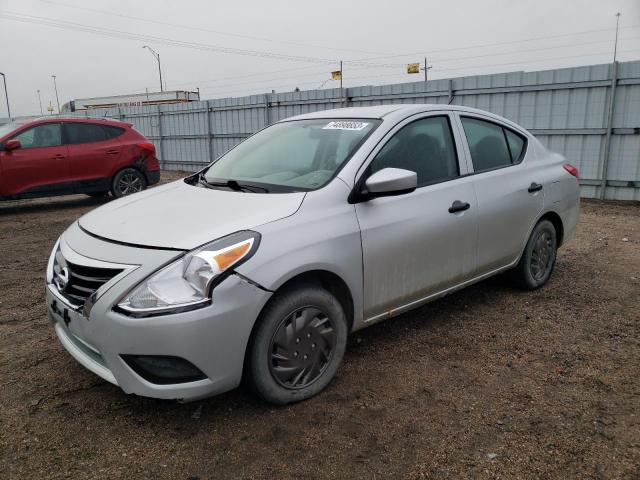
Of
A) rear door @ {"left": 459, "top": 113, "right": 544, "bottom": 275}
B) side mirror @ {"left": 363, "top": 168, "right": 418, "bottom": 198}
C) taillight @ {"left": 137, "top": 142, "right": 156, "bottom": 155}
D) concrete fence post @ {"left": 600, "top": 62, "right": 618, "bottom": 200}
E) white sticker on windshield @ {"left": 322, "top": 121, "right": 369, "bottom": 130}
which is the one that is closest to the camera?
side mirror @ {"left": 363, "top": 168, "right": 418, "bottom": 198}

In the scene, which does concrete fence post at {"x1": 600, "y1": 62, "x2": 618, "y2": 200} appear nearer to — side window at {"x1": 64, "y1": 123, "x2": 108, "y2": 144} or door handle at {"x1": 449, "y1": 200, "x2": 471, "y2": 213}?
door handle at {"x1": 449, "y1": 200, "x2": 471, "y2": 213}

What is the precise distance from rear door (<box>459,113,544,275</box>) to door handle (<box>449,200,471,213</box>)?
0.59 feet

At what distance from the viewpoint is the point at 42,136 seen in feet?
30.6

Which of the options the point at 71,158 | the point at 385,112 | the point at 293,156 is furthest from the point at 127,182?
the point at 385,112

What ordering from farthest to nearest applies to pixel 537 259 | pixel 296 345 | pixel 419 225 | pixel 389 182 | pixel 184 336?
pixel 537 259 → pixel 419 225 → pixel 389 182 → pixel 296 345 → pixel 184 336

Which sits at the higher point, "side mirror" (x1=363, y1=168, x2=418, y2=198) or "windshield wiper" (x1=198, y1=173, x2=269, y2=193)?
"side mirror" (x1=363, y1=168, x2=418, y2=198)

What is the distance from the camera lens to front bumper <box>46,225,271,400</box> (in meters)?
2.36

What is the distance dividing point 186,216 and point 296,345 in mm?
918

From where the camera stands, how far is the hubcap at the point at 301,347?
8.91ft

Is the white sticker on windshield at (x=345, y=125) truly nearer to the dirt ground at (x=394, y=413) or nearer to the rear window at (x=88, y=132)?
the dirt ground at (x=394, y=413)

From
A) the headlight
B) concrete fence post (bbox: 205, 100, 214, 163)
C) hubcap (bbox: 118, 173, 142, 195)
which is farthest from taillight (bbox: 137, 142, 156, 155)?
the headlight

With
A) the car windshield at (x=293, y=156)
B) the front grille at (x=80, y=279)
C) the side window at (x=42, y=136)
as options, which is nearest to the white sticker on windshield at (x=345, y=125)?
the car windshield at (x=293, y=156)

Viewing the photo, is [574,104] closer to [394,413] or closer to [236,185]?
[236,185]

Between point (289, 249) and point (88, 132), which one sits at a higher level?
point (88, 132)
